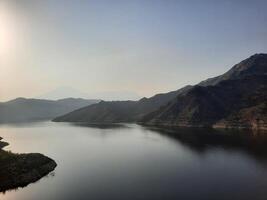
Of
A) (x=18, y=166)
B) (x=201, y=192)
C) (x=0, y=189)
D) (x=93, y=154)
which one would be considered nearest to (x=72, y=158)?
(x=93, y=154)

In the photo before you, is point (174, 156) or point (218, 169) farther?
point (174, 156)

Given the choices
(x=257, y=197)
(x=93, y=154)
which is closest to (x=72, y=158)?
(x=93, y=154)

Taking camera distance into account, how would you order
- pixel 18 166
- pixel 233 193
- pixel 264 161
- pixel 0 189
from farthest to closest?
1. pixel 264 161
2. pixel 18 166
3. pixel 0 189
4. pixel 233 193

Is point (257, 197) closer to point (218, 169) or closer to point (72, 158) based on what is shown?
point (218, 169)

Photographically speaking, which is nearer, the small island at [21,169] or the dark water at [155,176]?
the dark water at [155,176]

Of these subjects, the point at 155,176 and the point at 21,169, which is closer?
the point at 155,176

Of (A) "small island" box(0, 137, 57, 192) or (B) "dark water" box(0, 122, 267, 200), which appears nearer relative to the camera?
(B) "dark water" box(0, 122, 267, 200)

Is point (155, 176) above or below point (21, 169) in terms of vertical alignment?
below

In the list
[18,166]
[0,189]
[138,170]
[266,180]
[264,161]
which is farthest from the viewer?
[264,161]
